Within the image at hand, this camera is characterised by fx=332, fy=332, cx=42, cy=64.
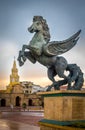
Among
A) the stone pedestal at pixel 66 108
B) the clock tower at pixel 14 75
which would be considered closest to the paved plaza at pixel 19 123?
the stone pedestal at pixel 66 108

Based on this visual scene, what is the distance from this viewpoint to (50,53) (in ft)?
39.1

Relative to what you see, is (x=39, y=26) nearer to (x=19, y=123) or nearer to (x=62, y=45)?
(x=62, y=45)

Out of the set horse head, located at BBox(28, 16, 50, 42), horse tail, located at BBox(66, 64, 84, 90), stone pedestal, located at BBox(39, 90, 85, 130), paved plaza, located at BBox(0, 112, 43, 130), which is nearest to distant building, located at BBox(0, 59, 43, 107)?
paved plaza, located at BBox(0, 112, 43, 130)

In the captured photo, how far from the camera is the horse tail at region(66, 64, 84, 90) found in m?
12.2

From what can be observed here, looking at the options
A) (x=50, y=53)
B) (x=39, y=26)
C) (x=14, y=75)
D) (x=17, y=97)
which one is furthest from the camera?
(x=14, y=75)

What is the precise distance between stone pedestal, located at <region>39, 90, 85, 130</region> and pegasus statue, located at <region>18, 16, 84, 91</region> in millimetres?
706

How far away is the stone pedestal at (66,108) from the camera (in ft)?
37.0

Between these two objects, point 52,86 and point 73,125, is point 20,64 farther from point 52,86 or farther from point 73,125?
point 73,125

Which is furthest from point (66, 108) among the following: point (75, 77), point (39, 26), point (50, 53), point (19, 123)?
point (19, 123)

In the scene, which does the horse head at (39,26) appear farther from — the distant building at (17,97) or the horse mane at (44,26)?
the distant building at (17,97)

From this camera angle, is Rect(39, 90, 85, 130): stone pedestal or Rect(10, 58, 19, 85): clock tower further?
Rect(10, 58, 19, 85): clock tower

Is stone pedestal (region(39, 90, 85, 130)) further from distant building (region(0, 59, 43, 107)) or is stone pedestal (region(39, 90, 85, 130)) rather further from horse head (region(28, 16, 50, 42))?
distant building (region(0, 59, 43, 107))

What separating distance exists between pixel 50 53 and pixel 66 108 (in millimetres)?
2055

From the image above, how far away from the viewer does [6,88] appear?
3435 inches
